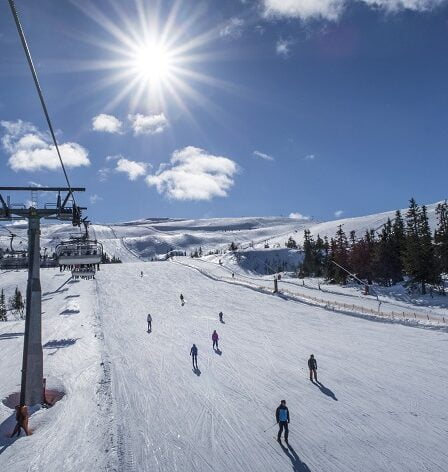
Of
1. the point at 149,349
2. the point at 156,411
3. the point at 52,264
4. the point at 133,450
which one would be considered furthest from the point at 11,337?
the point at 133,450

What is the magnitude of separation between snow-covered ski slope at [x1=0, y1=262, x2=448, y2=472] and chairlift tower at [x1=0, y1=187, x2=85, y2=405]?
131cm

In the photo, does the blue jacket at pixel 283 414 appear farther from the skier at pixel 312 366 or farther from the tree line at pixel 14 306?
the tree line at pixel 14 306

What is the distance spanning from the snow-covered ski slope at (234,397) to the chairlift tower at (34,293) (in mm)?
1313

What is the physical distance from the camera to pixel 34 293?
61.6 feet

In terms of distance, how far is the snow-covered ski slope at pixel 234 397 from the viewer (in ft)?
42.0

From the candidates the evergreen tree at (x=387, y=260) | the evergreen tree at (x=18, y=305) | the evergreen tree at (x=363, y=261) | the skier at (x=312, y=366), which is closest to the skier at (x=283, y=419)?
the skier at (x=312, y=366)

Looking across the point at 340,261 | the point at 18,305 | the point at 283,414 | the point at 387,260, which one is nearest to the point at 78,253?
the point at 283,414

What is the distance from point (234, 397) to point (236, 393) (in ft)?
1.73

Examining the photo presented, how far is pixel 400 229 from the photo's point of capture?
70375 mm

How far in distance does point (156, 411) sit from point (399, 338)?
20.5 meters

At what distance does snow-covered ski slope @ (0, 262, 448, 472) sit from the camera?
12805mm

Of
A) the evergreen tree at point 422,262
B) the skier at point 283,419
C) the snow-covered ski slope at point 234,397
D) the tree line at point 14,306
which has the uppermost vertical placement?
the evergreen tree at point 422,262

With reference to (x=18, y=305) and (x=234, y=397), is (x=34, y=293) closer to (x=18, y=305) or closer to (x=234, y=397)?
(x=234, y=397)

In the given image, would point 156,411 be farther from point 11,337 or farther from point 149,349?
point 11,337
